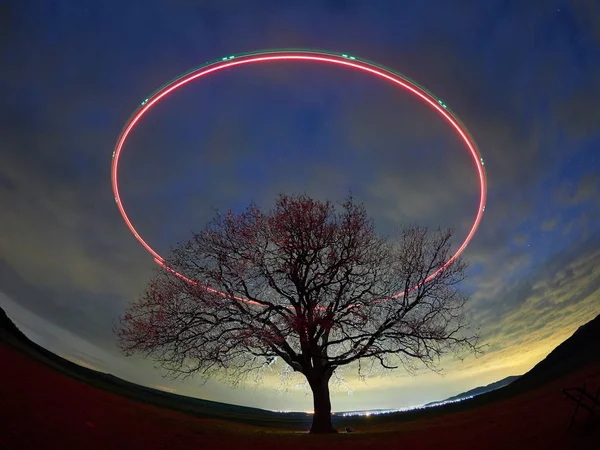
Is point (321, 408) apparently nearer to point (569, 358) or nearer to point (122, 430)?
point (122, 430)

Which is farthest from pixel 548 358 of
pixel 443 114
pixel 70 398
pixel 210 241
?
pixel 70 398

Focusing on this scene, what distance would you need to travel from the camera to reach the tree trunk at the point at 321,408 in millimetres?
16891

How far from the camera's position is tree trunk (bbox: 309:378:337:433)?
16891mm

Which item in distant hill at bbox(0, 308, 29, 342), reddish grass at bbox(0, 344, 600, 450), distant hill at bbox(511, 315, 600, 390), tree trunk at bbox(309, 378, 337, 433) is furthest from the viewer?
distant hill at bbox(511, 315, 600, 390)

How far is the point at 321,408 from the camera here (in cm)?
1752

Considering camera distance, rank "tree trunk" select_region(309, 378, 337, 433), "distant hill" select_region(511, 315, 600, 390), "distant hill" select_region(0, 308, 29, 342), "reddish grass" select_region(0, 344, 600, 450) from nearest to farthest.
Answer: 1. "reddish grass" select_region(0, 344, 600, 450)
2. "tree trunk" select_region(309, 378, 337, 433)
3. "distant hill" select_region(0, 308, 29, 342)
4. "distant hill" select_region(511, 315, 600, 390)

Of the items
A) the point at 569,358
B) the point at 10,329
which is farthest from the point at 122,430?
the point at 569,358

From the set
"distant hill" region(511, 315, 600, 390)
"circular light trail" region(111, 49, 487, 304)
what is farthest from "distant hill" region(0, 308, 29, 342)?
"distant hill" region(511, 315, 600, 390)

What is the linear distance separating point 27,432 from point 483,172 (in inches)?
948

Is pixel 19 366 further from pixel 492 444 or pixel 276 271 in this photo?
pixel 492 444

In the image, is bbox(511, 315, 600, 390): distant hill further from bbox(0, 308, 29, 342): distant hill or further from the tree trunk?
bbox(0, 308, 29, 342): distant hill

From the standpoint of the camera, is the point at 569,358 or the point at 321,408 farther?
the point at 569,358

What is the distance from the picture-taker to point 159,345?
17938mm

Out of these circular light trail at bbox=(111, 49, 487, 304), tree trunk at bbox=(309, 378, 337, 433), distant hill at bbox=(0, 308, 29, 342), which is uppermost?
circular light trail at bbox=(111, 49, 487, 304)
